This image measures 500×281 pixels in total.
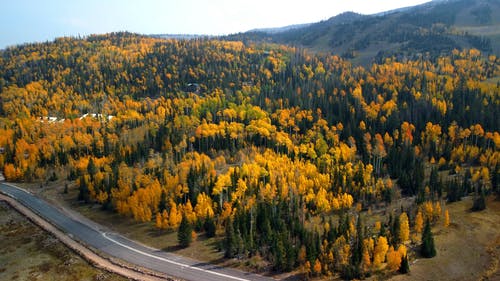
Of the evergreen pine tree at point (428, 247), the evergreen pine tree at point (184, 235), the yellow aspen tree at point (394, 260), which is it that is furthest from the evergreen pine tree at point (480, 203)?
the evergreen pine tree at point (184, 235)

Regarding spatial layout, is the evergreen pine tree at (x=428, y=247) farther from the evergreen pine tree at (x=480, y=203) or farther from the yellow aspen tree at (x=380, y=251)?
the evergreen pine tree at (x=480, y=203)

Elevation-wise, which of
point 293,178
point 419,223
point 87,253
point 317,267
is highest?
point 293,178

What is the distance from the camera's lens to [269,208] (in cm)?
11362

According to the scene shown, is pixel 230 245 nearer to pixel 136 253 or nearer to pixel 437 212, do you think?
pixel 136 253

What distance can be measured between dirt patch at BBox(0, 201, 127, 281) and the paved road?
22.3 ft

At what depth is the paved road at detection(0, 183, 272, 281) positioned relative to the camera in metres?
85.2

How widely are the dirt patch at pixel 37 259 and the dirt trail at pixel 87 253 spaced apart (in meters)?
1.21

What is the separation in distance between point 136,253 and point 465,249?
81254 mm

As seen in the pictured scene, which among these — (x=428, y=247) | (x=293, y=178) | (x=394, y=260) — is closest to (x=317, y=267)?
(x=394, y=260)

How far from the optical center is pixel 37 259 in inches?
3629

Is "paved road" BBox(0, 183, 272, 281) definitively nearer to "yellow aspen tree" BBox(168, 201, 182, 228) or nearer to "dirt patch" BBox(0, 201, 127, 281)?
"dirt patch" BBox(0, 201, 127, 281)

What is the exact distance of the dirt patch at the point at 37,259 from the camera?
84.9m

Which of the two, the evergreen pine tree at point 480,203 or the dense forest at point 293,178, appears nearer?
the dense forest at point 293,178

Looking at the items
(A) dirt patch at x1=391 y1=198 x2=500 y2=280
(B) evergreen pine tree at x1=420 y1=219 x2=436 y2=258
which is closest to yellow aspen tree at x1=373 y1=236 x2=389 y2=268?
(A) dirt patch at x1=391 y1=198 x2=500 y2=280
